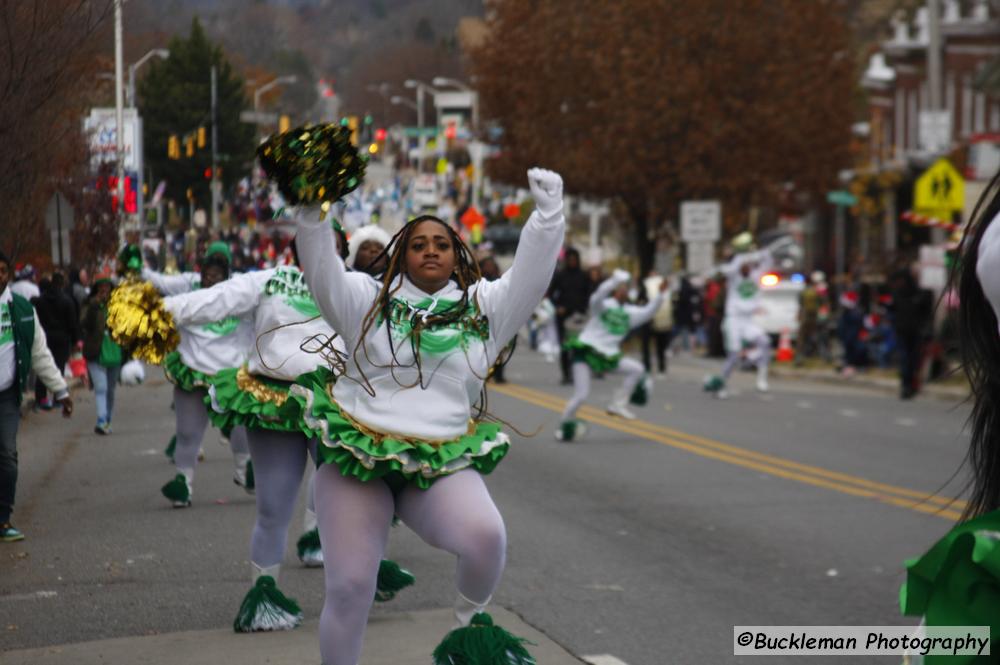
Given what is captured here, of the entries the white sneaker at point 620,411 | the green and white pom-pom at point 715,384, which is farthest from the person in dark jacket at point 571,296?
the white sneaker at point 620,411

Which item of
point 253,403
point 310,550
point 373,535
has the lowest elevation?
point 310,550

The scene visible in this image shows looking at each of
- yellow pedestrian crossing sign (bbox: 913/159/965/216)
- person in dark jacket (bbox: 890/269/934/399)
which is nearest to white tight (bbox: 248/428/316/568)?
person in dark jacket (bbox: 890/269/934/399)

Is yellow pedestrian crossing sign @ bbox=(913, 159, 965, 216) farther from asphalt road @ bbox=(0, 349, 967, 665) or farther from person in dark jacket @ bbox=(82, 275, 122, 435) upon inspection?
person in dark jacket @ bbox=(82, 275, 122, 435)

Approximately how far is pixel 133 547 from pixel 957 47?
125 ft

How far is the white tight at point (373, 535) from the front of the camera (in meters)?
5.57

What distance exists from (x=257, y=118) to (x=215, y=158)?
1.58m

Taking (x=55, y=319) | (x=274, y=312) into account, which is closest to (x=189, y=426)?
(x=274, y=312)

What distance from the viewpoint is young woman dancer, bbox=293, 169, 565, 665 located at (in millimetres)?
5586

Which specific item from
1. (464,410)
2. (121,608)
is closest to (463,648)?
(464,410)

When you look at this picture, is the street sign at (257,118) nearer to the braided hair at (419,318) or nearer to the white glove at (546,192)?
the braided hair at (419,318)

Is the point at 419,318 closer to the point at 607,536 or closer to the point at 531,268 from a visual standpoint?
the point at 531,268

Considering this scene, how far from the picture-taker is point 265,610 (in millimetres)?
7605

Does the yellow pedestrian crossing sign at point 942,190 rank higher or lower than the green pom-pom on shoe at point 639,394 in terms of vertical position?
higher

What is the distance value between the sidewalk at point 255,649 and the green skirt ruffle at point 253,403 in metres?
0.93
